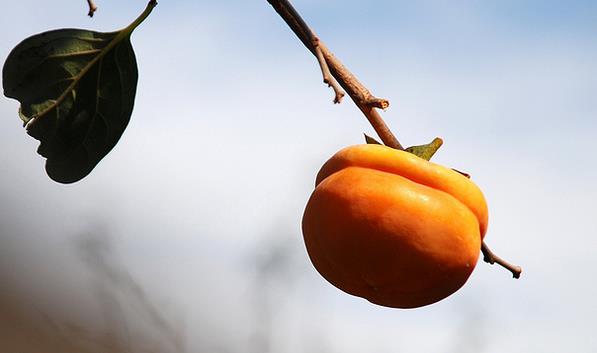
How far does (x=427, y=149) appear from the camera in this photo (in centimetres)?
181

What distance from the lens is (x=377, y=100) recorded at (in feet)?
5.22

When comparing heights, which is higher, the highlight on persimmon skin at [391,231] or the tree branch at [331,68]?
Result: the tree branch at [331,68]

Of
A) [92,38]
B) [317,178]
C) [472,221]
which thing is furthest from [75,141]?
[472,221]

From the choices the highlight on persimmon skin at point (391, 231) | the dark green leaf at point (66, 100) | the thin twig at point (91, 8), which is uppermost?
the thin twig at point (91, 8)

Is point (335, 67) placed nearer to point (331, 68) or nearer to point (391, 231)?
point (331, 68)

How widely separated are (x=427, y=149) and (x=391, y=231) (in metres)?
0.24

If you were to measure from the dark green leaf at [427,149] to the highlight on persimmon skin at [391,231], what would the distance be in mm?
60

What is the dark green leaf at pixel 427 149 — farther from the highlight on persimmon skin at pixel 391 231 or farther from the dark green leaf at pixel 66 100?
the dark green leaf at pixel 66 100

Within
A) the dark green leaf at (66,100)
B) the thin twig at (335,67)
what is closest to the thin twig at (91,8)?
the dark green leaf at (66,100)

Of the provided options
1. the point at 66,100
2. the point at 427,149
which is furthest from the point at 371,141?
the point at 66,100

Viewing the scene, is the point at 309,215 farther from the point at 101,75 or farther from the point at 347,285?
the point at 101,75

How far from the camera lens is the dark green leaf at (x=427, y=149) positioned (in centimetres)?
180

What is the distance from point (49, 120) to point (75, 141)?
51 millimetres

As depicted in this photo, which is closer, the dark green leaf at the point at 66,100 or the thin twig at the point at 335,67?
the thin twig at the point at 335,67
